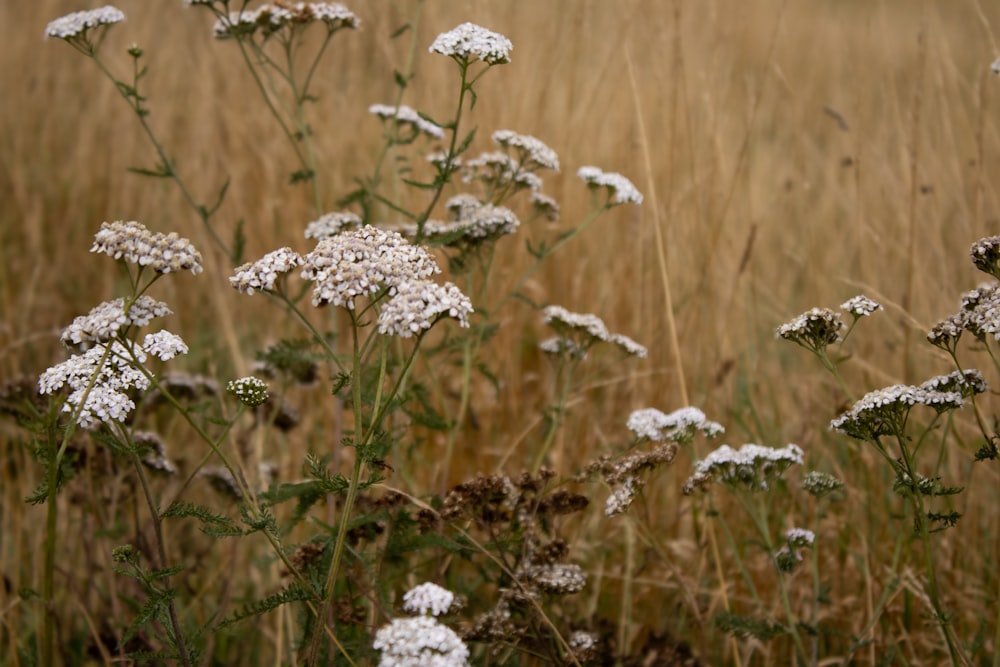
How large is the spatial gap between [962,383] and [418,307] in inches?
50.2

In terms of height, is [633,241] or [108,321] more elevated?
[633,241]

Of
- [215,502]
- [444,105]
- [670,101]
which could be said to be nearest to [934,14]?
[670,101]

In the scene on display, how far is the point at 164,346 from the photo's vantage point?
2205 mm

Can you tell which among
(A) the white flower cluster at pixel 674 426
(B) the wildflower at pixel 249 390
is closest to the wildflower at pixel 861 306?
(A) the white flower cluster at pixel 674 426

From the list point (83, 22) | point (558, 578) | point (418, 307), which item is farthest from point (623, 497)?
point (83, 22)

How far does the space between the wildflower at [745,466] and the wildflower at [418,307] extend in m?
0.92

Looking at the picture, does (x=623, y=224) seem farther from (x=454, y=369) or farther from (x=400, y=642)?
(x=400, y=642)

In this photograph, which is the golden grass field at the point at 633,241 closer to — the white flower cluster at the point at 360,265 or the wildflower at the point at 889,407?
the wildflower at the point at 889,407

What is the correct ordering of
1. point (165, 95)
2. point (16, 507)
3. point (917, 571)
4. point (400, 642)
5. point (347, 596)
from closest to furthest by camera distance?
point (400, 642) < point (347, 596) < point (917, 571) < point (16, 507) < point (165, 95)

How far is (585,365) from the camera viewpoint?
191 inches

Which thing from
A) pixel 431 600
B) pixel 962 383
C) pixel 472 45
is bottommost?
pixel 431 600

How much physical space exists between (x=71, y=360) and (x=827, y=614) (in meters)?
2.47

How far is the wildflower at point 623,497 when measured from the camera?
2502 millimetres

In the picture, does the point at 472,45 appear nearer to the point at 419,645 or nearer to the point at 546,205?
the point at 546,205
